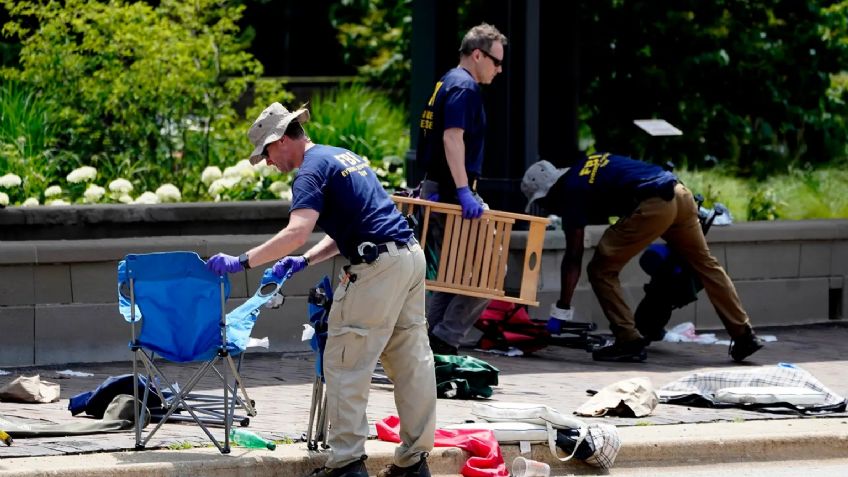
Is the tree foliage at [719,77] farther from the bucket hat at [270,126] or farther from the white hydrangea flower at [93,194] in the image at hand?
the bucket hat at [270,126]

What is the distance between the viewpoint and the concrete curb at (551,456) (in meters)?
6.65

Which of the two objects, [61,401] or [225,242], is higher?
[225,242]

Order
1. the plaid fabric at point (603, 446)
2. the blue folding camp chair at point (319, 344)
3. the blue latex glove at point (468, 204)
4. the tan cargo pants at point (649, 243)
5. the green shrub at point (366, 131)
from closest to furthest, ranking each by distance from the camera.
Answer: the blue folding camp chair at point (319, 344), the plaid fabric at point (603, 446), the blue latex glove at point (468, 204), the tan cargo pants at point (649, 243), the green shrub at point (366, 131)

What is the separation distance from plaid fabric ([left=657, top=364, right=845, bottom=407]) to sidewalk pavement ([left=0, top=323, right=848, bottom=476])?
0.71ft

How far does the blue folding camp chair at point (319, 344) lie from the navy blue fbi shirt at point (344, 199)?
272 millimetres

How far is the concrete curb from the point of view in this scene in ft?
21.8

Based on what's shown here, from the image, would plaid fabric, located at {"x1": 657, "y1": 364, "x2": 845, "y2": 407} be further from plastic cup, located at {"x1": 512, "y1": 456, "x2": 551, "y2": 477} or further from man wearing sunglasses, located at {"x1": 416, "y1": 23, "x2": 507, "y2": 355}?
plastic cup, located at {"x1": 512, "y1": 456, "x2": 551, "y2": 477}

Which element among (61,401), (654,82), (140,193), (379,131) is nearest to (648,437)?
(61,401)

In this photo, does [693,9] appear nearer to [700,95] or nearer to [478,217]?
[700,95]

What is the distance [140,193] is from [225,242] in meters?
2.30

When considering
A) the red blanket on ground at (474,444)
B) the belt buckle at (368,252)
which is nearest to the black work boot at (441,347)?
the red blanket on ground at (474,444)

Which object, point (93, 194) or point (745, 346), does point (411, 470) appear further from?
point (93, 194)

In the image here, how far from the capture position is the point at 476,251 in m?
9.48

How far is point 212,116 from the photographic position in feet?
42.5
